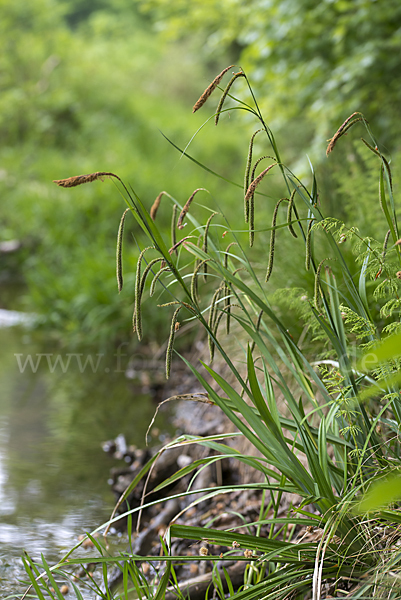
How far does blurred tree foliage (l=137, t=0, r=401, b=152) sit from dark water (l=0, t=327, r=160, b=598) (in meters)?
2.27

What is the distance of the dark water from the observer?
5.16 ft

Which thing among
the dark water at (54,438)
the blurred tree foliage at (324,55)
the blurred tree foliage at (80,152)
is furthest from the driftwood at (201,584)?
the blurred tree foliage at (324,55)

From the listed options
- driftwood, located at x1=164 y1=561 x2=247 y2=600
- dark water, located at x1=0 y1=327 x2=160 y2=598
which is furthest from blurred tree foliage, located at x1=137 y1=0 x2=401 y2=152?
driftwood, located at x1=164 y1=561 x2=247 y2=600

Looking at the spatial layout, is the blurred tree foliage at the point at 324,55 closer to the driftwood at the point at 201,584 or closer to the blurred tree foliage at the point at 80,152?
the blurred tree foliage at the point at 80,152

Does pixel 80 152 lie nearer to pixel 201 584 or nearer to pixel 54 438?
pixel 54 438

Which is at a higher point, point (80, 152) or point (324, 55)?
point (80, 152)

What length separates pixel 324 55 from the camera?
3.91 meters

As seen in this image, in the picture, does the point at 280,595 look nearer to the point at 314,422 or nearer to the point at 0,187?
the point at 314,422

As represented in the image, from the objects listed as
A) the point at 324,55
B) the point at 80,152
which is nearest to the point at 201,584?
the point at 324,55

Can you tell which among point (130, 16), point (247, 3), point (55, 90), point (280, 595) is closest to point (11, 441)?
point (280, 595)

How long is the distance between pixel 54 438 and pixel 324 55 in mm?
3245

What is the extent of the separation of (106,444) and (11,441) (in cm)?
37

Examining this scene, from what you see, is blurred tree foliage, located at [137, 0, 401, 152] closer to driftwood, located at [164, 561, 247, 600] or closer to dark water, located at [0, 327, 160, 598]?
dark water, located at [0, 327, 160, 598]

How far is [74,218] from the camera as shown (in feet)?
15.9
